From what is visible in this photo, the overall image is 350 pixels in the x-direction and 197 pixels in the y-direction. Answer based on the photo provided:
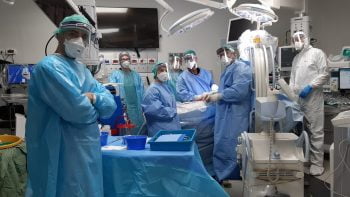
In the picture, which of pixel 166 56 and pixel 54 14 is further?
pixel 166 56

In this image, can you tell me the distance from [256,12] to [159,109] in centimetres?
128

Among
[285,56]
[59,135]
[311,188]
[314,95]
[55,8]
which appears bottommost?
[311,188]

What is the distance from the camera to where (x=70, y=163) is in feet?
6.06

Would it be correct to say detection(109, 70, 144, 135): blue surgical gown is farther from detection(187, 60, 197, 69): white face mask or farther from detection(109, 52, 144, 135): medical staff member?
detection(187, 60, 197, 69): white face mask

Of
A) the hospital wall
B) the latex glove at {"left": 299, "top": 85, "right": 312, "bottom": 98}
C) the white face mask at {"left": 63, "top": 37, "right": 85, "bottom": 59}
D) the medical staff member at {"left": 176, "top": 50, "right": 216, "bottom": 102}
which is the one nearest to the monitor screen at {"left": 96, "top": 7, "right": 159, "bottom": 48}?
the hospital wall

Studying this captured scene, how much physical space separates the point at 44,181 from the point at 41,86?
1.74 feet

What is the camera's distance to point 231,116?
11.4 feet

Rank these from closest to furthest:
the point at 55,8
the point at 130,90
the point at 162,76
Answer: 1. the point at 55,8
2. the point at 162,76
3. the point at 130,90

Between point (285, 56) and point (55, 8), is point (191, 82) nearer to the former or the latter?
point (285, 56)

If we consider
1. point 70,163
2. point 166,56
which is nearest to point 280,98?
point 70,163

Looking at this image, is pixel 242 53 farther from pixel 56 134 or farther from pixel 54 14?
pixel 56 134

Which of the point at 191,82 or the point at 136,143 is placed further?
the point at 191,82

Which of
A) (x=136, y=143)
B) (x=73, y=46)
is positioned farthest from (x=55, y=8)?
(x=136, y=143)

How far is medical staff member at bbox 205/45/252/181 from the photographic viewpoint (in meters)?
3.40
